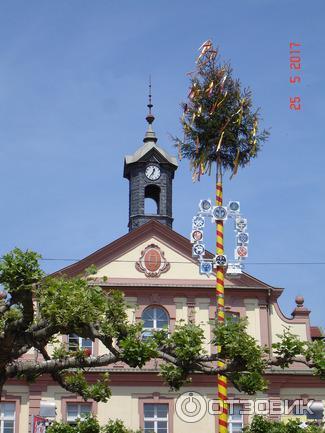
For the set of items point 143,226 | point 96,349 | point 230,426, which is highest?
point 143,226

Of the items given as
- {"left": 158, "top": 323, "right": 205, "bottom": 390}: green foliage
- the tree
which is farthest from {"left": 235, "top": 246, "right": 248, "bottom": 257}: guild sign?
{"left": 158, "top": 323, "right": 205, "bottom": 390}: green foliage

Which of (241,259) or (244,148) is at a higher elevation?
(244,148)

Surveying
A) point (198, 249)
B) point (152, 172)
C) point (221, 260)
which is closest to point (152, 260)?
point (152, 172)

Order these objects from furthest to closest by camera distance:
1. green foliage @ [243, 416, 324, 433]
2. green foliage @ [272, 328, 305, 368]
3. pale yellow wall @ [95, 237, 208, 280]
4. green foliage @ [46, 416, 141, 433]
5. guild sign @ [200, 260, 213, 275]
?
pale yellow wall @ [95, 237, 208, 280]
guild sign @ [200, 260, 213, 275]
green foliage @ [46, 416, 141, 433]
green foliage @ [243, 416, 324, 433]
green foliage @ [272, 328, 305, 368]

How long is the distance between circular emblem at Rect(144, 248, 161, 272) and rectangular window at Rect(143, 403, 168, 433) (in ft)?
17.8

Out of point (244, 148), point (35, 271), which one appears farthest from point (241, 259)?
point (35, 271)

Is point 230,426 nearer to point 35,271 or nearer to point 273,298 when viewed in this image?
point 273,298

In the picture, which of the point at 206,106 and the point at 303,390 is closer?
the point at 206,106

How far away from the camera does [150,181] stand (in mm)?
39969

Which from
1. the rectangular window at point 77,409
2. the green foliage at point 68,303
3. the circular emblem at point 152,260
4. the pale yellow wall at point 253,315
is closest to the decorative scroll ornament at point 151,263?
the circular emblem at point 152,260

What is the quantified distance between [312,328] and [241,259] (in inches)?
586

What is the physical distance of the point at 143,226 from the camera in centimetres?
3700

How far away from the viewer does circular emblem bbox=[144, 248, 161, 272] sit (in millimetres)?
36812

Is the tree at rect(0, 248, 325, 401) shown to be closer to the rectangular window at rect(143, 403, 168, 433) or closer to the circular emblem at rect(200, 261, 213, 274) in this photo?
the circular emblem at rect(200, 261, 213, 274)
